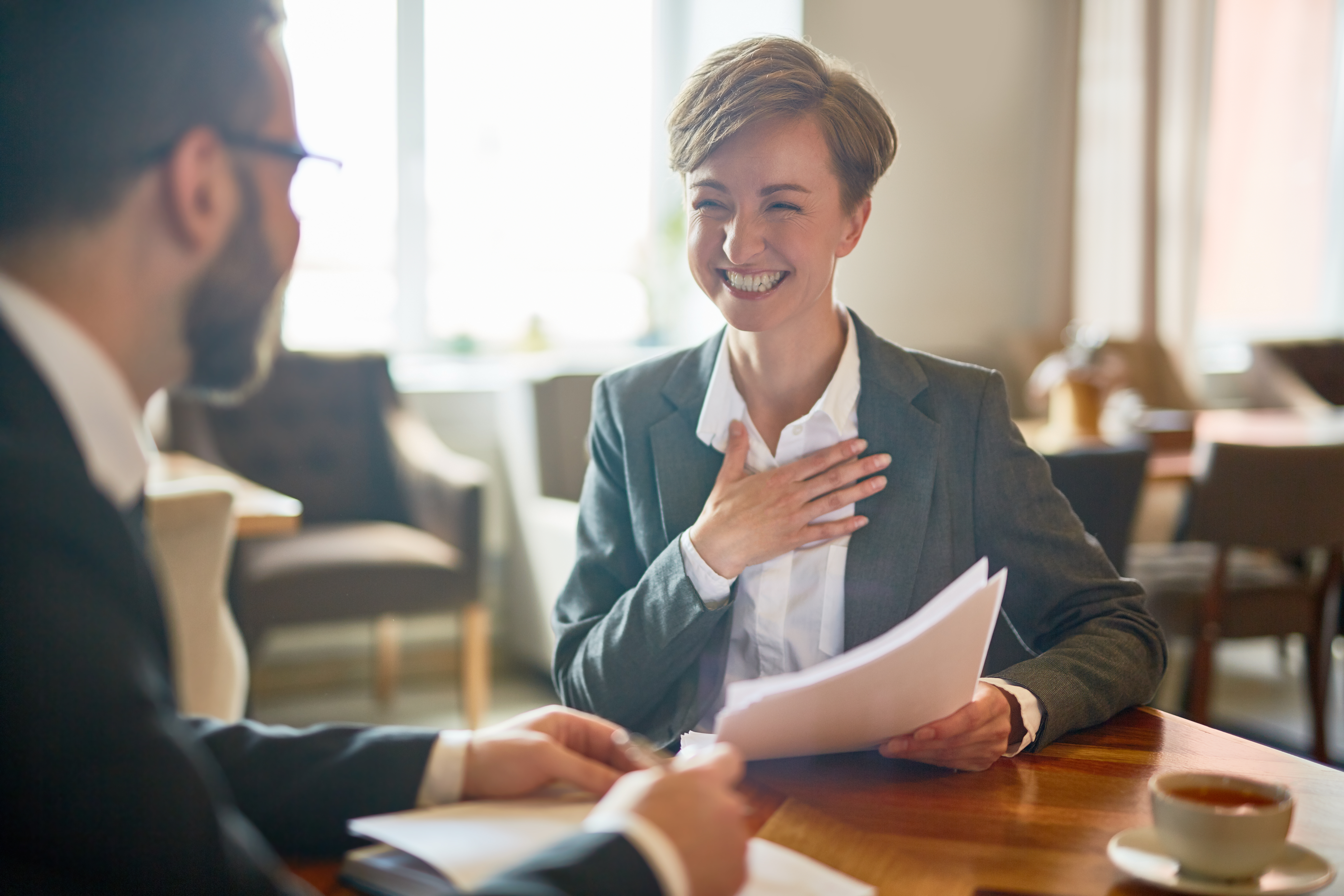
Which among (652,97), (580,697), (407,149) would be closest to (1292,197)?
(652,97)

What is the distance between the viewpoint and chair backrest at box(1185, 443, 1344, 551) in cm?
264

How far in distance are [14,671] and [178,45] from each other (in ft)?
1.14

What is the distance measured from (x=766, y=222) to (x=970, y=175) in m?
3.91

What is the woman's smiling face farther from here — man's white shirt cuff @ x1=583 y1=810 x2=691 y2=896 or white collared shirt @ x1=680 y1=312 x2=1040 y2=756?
man's white shirt cuff @ x1=583 y1=810 x2=691 y2=896

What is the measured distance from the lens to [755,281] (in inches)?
53.0

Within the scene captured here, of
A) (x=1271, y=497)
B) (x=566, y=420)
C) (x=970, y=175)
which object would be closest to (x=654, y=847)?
(x=1271, y=497)

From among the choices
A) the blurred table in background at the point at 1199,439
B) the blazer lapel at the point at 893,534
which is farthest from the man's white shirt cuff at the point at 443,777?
the blurred table in background at the point at 1199,439

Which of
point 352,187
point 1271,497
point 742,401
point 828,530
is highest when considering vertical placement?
point 352,187

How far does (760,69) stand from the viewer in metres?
1.28

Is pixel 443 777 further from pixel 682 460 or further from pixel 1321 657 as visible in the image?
pixel 1321 657

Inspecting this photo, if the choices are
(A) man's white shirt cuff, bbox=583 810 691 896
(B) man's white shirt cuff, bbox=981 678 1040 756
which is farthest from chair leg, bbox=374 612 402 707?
(A) man's white shirt cuff, bbox=583 810 691 896

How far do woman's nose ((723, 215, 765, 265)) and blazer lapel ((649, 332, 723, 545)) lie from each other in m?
0.16

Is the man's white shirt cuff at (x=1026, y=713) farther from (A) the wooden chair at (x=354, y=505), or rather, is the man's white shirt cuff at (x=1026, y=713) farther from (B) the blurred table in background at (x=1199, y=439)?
(A) the wooden chair at (x=354, y=505)

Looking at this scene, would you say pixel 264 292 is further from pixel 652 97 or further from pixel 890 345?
pixel 652 97
